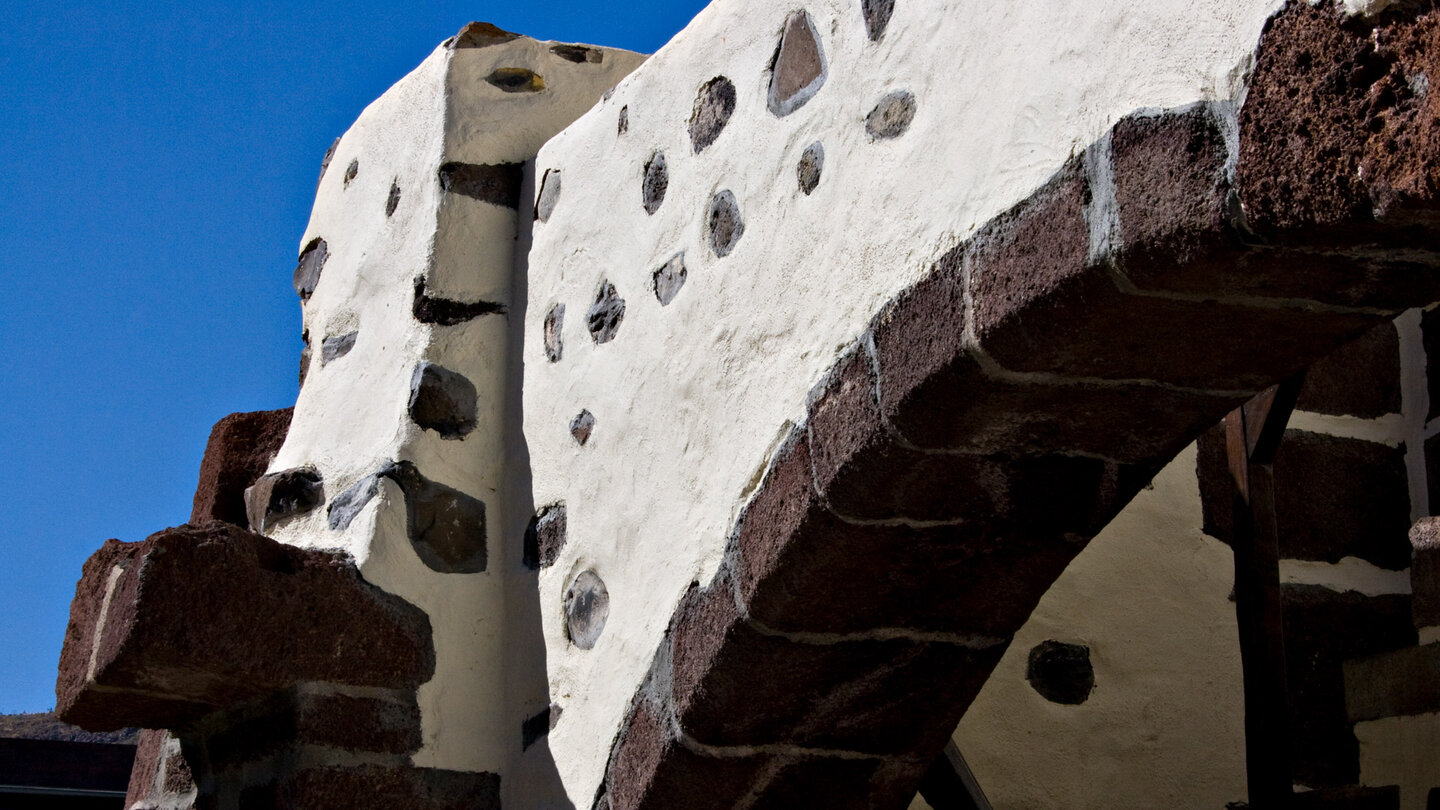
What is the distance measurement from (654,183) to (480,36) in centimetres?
86

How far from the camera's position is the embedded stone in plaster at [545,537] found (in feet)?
8.86

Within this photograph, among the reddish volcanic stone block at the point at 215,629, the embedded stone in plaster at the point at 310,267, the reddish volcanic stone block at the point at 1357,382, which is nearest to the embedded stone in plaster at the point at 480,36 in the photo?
the embedded stone in plaster at the point at 310,267

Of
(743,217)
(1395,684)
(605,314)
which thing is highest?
(605,314)

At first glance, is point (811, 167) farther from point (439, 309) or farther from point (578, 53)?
point (578, 53)

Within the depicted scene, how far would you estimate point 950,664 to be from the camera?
2150 millimetres

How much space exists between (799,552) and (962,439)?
294mm

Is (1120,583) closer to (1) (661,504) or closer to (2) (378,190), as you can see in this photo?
(1) (661,504)

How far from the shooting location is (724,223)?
2.34 metres

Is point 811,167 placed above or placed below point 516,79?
below

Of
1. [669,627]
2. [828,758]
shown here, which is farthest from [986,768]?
[669,627]

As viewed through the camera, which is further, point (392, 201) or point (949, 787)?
point (392, 201)

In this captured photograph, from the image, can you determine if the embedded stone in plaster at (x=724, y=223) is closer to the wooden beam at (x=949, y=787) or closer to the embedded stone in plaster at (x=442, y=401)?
the embedded stone in plaster at (x=442, y=401)

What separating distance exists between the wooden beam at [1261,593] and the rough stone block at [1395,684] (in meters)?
0.61

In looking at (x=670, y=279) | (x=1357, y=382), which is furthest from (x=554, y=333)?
(x=1357, y=382)
